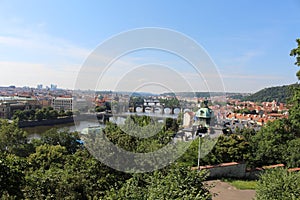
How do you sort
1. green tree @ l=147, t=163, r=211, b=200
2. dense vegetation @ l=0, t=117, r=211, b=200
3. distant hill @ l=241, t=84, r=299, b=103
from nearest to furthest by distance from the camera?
green tree @ l=147, t=163, r=211, b=200
dense vegetation @ l=0, t=117, r=211, b=200
distant hill @ l=241, t=84, r=299, b=103

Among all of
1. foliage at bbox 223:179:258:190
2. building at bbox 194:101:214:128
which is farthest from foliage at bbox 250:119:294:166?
building at bbox 194:101:214:128

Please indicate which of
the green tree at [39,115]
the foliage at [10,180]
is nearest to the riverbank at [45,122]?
the green tree at [39,115]

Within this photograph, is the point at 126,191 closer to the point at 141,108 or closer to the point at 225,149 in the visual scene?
the point at 141,108

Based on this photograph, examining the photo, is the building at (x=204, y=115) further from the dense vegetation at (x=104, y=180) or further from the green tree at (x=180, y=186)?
the green tree at (x=180, y=186)

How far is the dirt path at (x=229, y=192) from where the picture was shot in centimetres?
523

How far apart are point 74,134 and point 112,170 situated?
1060 cm

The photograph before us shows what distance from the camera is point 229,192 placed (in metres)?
5.57

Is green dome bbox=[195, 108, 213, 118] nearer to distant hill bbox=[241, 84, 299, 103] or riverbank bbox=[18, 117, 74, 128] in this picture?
riverbank bbox=[18, 117, 74, 128]

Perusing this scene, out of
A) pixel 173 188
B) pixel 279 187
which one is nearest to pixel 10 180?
pixel 173 188

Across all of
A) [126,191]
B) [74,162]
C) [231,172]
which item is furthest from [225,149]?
[126,191]

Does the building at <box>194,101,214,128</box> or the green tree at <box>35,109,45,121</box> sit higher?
the building at <box>194,101,214,128</box>

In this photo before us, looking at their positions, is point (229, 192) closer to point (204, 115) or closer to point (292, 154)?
point (204, 115)

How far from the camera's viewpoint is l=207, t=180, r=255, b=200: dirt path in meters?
5.23

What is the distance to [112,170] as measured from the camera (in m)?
4.03
